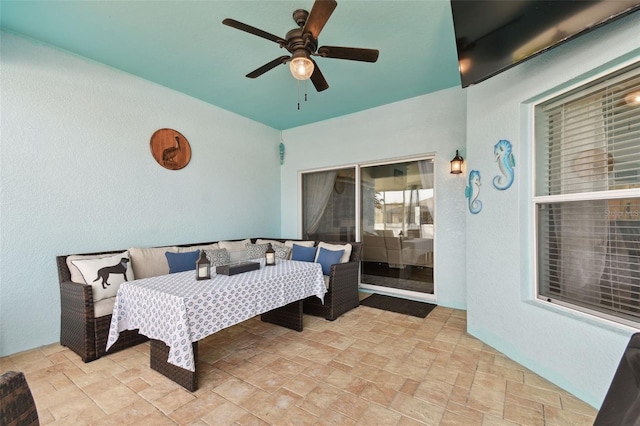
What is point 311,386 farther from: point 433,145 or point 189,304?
point 433,145

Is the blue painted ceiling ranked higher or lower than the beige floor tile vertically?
higher

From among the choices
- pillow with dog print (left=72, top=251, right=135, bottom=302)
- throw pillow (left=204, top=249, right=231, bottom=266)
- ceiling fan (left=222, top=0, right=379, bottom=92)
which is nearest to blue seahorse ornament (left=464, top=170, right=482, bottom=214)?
ceiling fan (left=222, top=0, right=379, bottom=92)

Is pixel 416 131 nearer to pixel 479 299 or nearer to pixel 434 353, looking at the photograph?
pixel 479 299

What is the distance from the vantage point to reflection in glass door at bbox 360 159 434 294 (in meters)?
4.03

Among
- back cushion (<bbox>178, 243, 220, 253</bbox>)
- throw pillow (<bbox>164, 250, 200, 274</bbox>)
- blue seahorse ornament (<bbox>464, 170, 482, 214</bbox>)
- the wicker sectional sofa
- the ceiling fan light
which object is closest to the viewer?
the ceiling fan light

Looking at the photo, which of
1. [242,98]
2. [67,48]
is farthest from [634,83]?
[67,48]

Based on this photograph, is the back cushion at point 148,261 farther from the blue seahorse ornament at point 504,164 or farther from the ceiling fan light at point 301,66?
the blue seahorse ornament at point 504,164

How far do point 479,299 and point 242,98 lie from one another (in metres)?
3.95

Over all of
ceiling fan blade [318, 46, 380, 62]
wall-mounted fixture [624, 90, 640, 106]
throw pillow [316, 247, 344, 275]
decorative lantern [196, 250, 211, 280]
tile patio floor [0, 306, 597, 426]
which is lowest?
tile patio floor [0, 306, 597, 426]

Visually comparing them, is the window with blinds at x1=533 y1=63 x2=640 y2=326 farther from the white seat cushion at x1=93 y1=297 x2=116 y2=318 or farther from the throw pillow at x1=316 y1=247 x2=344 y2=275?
the white seat cushion at x1=93 y1=297 x2=116 y2=318

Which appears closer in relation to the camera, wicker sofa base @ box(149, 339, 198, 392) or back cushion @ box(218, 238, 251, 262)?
wicker sofa base @ box(149, 339, 198, 392)

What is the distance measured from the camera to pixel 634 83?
5.50ft

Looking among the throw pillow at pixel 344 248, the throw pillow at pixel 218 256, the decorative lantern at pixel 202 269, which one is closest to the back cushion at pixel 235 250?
the throw pillow at pixel 218 256

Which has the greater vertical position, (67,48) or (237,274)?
(67,48)
